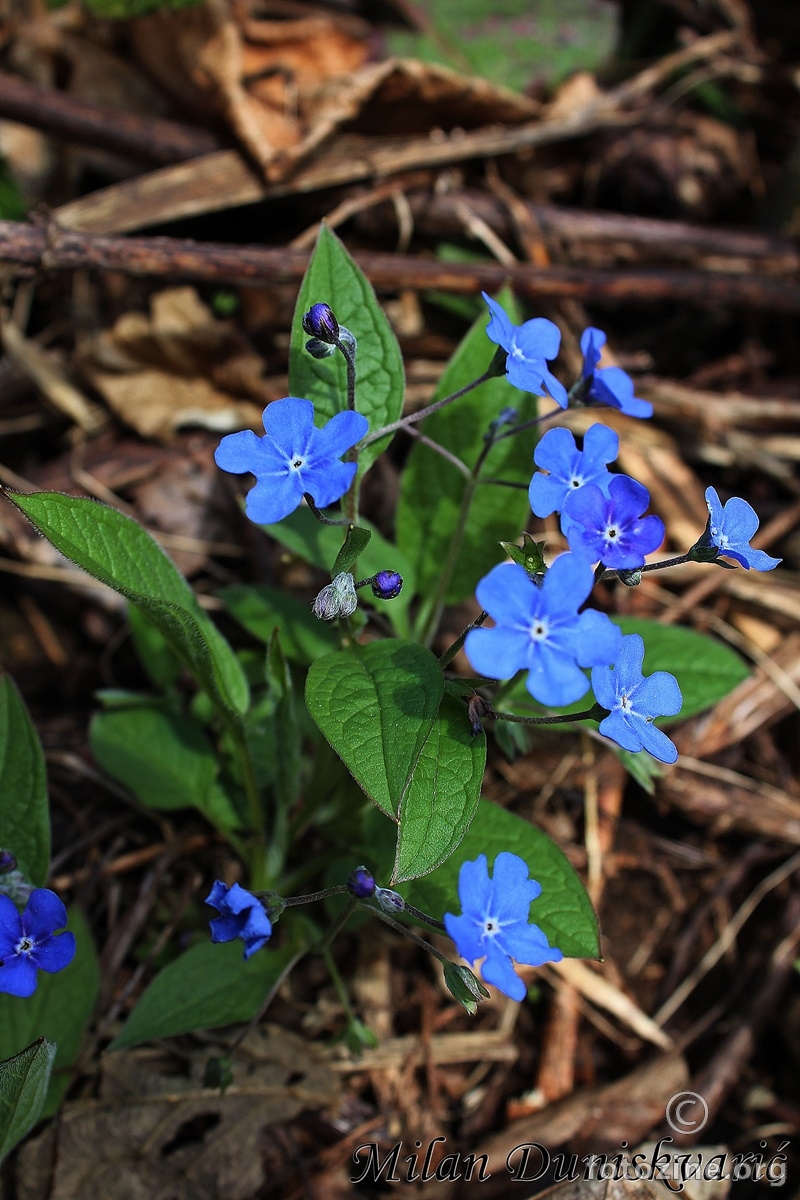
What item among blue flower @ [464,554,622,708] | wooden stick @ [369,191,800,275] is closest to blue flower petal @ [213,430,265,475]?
blue flower @ [464,554,622,708]

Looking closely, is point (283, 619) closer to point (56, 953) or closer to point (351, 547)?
point (351, 547)

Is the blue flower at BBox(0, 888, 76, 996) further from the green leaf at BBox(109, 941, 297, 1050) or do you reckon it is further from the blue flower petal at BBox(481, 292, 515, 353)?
the blue flower petal at BBox(481, 292, 515, 353)

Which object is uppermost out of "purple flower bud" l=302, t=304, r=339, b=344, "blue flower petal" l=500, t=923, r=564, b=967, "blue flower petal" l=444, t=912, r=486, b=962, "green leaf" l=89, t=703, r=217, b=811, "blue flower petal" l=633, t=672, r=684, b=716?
"purple flower bud" l=302, t=304, r=339, b=344

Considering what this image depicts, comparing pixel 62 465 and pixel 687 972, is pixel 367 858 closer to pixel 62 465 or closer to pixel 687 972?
pixel 687 972

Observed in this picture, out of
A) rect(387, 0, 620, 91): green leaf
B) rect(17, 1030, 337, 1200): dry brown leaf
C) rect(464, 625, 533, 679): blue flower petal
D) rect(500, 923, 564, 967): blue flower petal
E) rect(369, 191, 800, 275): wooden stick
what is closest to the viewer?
rect(464, 625, 533, 679): blue flower petal

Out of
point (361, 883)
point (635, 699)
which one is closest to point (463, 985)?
point (361, 883)

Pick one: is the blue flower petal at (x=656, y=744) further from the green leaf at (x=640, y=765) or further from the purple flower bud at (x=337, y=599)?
the purple flower bud at (x=337, y=599)

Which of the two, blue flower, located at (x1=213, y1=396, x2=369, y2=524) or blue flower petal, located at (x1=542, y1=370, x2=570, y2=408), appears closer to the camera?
blue flower, located at (x1=213, y1=396, x2=369, y2=524)
